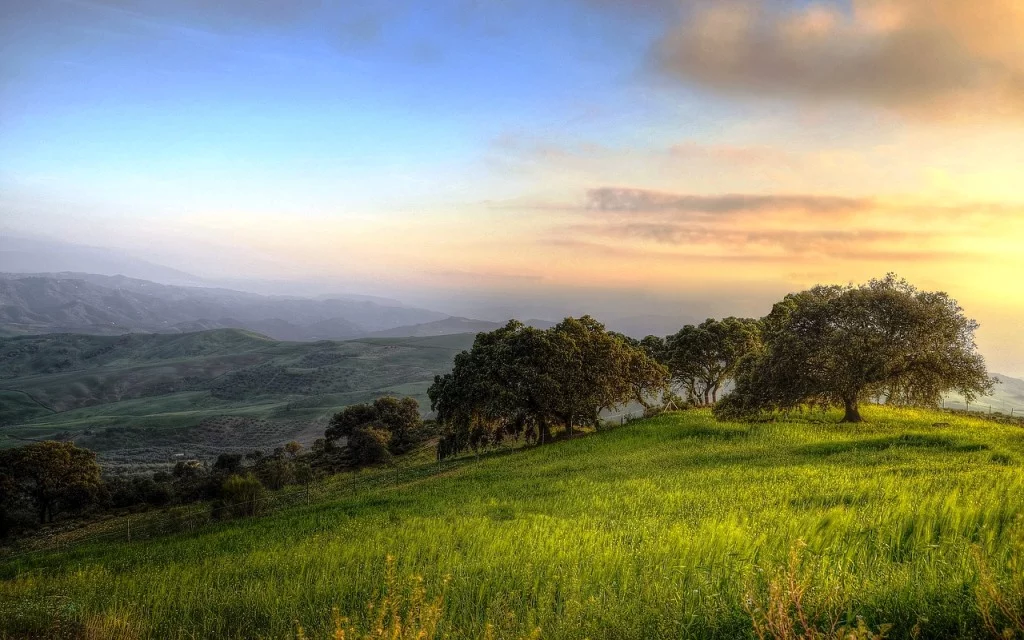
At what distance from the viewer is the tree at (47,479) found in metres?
53.2

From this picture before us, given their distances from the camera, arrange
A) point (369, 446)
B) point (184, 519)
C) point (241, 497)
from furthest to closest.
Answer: point (369, 446) → point (241, 497) → point (184, 519)

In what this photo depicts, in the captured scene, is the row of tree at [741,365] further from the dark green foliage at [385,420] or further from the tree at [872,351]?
the dark green foliage at [385,420]

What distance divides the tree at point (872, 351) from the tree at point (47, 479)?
66445 mm

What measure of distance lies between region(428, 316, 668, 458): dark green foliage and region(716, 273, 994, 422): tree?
617 inches

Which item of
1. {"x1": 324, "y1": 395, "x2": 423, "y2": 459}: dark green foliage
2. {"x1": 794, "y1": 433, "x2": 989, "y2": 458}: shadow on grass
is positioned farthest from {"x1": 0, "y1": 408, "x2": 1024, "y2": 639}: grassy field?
{"x1": 324, "y1": 395, "x2": 423, "y2": 459}: dark green foliage

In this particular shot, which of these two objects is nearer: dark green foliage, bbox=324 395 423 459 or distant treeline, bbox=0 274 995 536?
distant treeline, bbox=0 274 995 536

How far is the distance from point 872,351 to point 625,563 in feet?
96.0

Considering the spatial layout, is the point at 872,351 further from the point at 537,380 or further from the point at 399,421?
the point at 399,421

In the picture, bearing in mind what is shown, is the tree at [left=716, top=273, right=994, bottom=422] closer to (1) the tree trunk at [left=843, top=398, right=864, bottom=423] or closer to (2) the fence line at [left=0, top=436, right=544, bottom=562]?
(1) the tree trunk at [left=843, top=398, right=864, bottom=423]

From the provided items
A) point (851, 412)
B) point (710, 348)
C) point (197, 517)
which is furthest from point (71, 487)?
point (851, 412)

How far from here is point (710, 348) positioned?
59.1 metres

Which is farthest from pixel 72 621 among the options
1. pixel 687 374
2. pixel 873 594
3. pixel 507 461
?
pixel 687 374

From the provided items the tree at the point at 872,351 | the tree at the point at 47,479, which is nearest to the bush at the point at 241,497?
the tree at the point at 47,479

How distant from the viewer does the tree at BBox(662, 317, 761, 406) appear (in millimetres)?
57438
